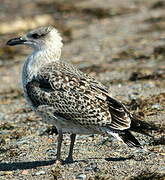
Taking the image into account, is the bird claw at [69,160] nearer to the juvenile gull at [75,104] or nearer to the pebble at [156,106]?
the juvenile gull at [75,104]

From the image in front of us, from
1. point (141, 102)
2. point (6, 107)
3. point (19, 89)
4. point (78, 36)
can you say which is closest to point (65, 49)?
point (78, 36)

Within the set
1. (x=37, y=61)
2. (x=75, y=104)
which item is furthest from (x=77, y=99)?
(x=37, y=61)

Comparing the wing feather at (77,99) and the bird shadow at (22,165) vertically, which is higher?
the wing feather at (77,99)

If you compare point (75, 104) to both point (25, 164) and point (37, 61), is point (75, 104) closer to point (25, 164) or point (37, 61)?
point (37, 61)

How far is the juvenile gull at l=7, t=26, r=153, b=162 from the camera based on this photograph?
8.61 meters

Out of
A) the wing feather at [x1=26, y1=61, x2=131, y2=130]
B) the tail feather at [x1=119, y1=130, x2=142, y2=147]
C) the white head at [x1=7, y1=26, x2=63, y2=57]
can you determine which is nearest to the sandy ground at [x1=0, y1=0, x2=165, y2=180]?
the tail feather at [x1=119, y1=130, x2=142, y2=147]

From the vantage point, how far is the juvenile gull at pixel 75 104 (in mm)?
8609

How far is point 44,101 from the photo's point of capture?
890 centimetres

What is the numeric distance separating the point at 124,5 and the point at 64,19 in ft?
12.2

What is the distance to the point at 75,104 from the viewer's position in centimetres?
872

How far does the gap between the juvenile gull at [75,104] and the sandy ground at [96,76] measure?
48cm

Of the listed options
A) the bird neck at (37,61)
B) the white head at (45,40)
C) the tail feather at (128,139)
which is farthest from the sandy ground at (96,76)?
the white head at (45,40)

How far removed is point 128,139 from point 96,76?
7850 mm

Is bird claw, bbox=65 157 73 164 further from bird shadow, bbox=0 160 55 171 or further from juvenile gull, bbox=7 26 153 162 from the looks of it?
bird shadow, bbox=0 160 55 171
